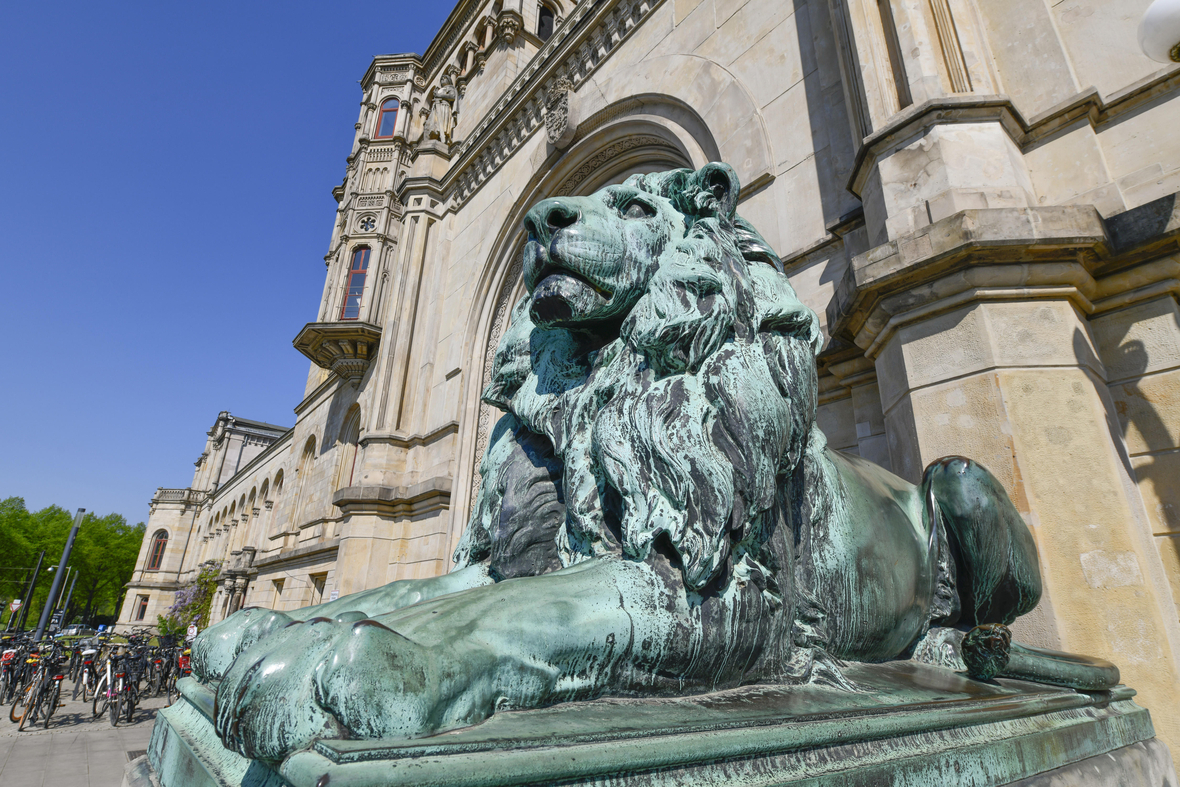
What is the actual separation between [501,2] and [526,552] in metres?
15.5

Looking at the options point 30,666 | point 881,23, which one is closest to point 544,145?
point 881,23

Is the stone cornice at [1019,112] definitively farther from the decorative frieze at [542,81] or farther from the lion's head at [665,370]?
the decorative frieze at [542,81]

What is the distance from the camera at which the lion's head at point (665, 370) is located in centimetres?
113

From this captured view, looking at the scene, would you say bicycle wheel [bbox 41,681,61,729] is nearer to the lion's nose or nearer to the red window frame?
the lion's nose

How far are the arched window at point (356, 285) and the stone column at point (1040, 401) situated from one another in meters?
13.7

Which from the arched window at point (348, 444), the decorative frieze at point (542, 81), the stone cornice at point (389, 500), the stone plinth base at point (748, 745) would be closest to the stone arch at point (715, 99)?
the decorative frieze at point (542, 81)

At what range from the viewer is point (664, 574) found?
3.47ft

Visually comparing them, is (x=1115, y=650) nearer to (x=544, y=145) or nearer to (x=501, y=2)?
(x=544, y=145)

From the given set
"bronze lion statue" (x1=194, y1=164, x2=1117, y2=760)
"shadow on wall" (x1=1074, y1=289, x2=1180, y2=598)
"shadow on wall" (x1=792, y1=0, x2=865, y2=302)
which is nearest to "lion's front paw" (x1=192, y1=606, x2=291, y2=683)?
"bronze lion statue" (x1=194, y1=164, x2=1117, y2=760)

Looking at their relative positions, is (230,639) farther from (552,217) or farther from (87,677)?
(87,677)

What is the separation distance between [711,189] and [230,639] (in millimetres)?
1389

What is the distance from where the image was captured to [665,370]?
50.0 inches

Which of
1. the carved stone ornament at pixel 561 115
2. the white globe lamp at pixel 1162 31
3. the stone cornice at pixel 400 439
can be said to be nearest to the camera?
the white globe lamp at pixel 1162 31

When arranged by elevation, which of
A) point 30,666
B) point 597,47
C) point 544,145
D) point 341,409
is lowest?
point 30,666
